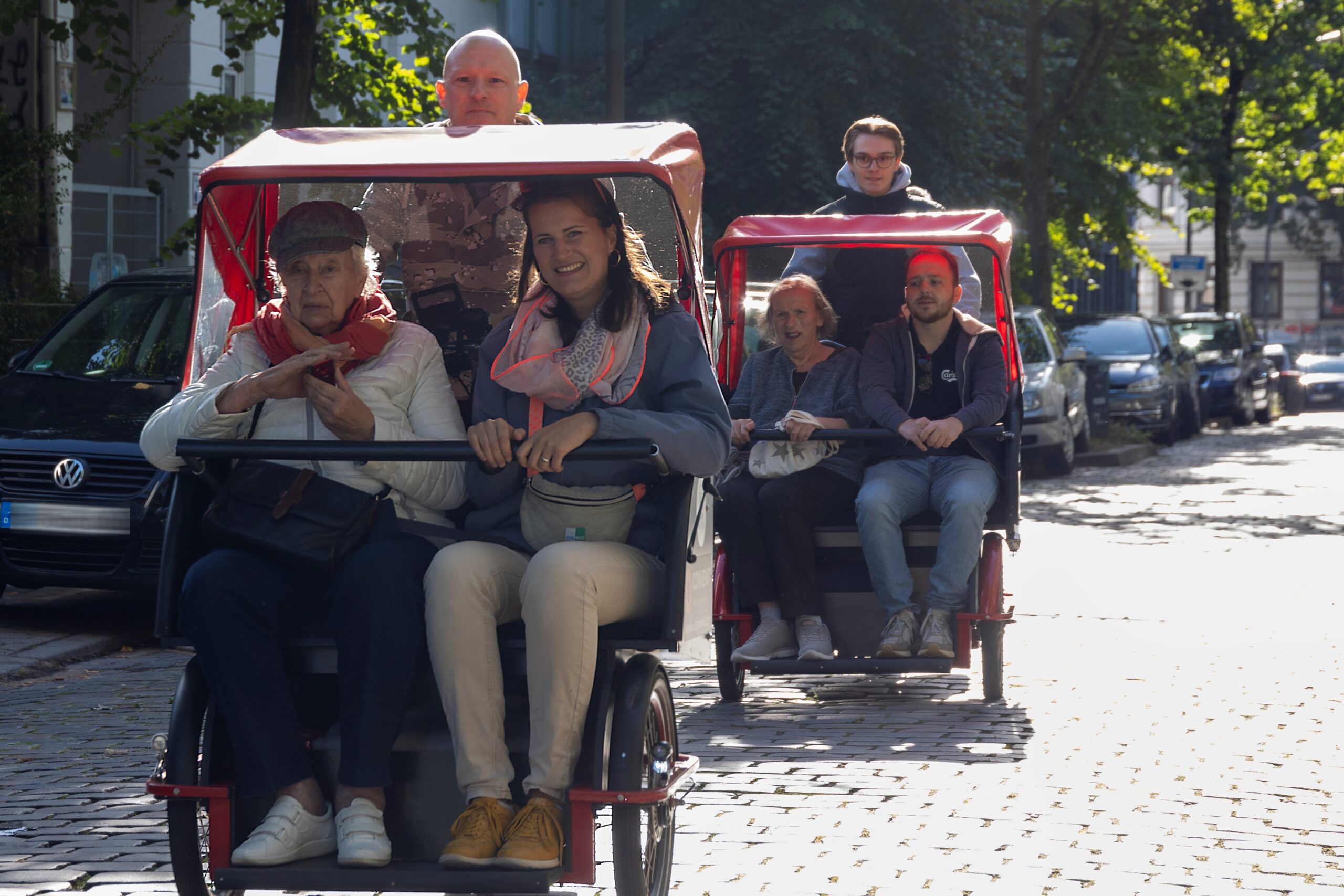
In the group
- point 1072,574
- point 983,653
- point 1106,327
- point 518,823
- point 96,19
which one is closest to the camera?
point 518,823

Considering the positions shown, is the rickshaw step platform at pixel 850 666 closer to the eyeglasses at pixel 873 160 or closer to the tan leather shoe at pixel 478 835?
the eyeglasses at pixel 873 160

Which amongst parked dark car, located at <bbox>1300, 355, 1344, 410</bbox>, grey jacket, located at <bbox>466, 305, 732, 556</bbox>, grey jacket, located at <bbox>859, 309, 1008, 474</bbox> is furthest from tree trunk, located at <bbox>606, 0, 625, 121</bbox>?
parked dark car, located at <bbox>1300, 355, 1344, 410</bbox>

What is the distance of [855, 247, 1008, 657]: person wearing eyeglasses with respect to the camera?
7734 millimetres

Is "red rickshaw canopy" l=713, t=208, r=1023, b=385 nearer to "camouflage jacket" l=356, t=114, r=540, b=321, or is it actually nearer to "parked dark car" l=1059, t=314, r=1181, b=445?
"camouflage jacket" l=356, t=114, r=540, b=321

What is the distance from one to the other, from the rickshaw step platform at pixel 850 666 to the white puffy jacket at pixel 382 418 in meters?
3.24

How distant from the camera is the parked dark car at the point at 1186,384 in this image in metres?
29.1

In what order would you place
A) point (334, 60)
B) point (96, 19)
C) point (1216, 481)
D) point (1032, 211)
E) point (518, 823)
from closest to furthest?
point (518, 823) < point (96, 19) < point (334, 60) < point (1216, 481) < point (1032, 211)

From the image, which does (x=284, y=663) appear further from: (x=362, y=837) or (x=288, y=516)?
(x=362, y=837)

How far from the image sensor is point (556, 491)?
4.57m

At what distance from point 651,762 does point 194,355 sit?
1.77 m

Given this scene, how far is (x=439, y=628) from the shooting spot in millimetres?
4215

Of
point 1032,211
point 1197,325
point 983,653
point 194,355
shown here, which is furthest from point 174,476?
point 1197,325

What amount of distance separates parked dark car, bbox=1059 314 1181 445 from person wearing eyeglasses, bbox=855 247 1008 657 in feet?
61.0

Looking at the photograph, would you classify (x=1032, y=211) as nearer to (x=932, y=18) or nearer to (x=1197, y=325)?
(x=932, y=18)
